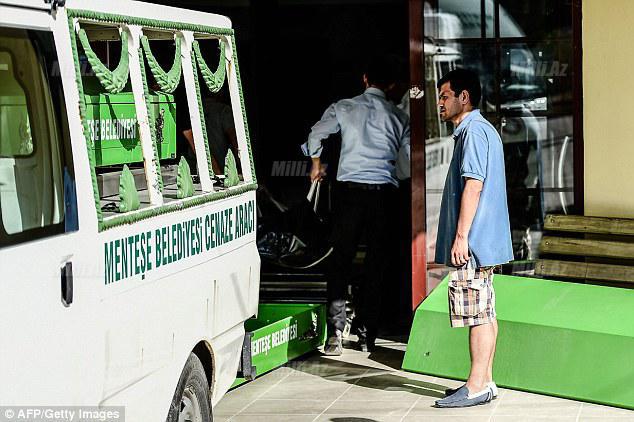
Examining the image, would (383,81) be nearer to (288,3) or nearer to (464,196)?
(464,196)

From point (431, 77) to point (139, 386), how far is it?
474 cm

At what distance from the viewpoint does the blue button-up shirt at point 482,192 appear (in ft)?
23.7

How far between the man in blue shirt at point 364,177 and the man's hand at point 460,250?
1774 mm

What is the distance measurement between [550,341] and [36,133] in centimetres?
429

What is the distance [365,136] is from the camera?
8.97 m

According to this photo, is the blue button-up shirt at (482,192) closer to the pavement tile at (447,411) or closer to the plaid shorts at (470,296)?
the plaid shorts at (470,296)

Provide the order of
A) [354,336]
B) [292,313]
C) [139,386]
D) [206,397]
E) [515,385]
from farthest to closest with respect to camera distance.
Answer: [354,336] → [292,313] → [515,385] → [206,397] → [139,386]

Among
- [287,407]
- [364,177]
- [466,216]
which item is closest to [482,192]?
[466,216]

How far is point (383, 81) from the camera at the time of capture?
357 inches

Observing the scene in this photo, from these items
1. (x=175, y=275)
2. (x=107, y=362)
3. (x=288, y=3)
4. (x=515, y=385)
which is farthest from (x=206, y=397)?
(x=288, y=3)

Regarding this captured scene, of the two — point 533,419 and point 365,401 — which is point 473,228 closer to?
point 533,419

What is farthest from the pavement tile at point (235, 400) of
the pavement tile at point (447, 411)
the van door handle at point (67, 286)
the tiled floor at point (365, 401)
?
the van door handle at point (67, 286)

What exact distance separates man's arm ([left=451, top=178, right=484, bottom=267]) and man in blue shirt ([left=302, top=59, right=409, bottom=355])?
5.85 ft

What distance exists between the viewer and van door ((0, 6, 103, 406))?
4.02 meters
